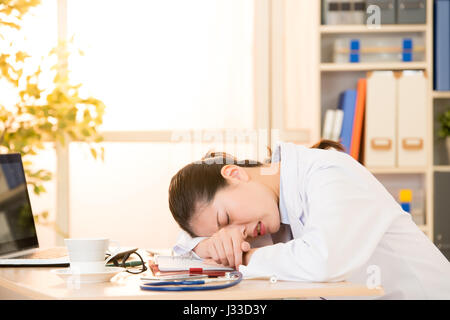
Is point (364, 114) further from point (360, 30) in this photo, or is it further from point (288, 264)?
point (288, 264)

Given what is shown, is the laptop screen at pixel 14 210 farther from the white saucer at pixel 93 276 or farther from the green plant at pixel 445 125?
the green plant at pixel 445 125

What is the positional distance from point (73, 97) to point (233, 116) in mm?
810

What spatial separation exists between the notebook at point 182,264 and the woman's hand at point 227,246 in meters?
0.02

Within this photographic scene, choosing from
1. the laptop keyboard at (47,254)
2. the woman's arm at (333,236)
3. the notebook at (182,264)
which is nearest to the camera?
the woman's arm at (333,236)

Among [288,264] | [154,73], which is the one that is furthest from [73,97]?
[288,264]

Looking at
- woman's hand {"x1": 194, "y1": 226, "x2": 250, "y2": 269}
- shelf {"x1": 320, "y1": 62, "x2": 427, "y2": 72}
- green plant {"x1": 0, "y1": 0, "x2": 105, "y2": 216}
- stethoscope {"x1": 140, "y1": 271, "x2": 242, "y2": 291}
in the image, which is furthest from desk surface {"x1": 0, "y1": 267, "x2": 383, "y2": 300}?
shelf {"x1": 320, "y1": 62, "x2": 427, "y2": 72}

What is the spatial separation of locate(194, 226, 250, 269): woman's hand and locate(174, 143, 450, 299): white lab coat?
7cm

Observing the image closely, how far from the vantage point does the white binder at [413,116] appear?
2912mm

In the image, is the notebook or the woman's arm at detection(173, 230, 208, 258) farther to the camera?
the woman's arm at detection(173, 230, 208, 258)

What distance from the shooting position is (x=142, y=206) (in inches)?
128

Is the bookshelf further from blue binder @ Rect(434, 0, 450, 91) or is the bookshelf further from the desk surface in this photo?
the desk surface

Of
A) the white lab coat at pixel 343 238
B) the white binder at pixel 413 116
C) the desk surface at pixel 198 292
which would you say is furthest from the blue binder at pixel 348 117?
the desk surface at pixel 198 292

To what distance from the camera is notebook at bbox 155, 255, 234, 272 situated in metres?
1.23

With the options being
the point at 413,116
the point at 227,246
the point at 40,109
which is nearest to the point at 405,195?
the point at 413,116
